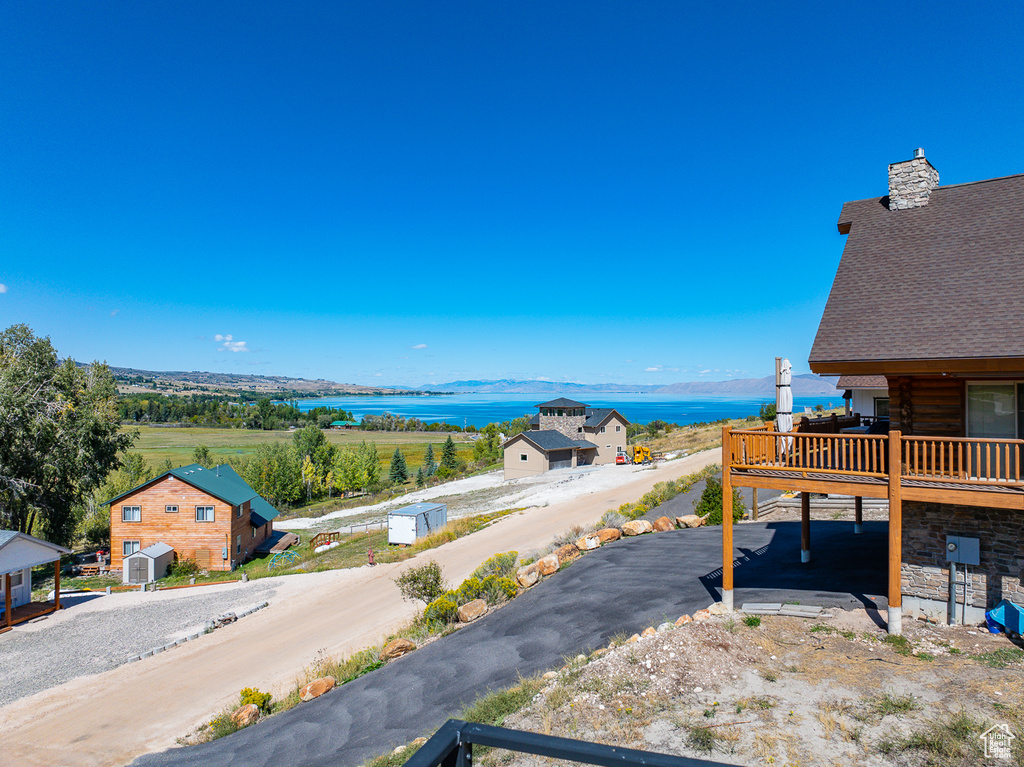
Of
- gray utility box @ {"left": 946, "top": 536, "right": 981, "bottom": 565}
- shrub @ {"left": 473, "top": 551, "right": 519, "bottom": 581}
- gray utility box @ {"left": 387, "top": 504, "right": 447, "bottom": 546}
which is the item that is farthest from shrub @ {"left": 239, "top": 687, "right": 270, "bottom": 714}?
gray utility box @ {"left": 387, "top": 504, "right": 447, "bottom": 546}

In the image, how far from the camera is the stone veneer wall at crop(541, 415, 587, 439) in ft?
180

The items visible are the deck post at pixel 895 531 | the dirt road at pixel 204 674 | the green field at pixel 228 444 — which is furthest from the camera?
the green field at pixel 228 444

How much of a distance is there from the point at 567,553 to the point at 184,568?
76.8 ft

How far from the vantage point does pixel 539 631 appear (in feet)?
41.3

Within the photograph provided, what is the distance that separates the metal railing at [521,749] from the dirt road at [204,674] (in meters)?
13.1

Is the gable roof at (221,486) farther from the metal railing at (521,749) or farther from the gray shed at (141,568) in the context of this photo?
the metal railing at (521,749)

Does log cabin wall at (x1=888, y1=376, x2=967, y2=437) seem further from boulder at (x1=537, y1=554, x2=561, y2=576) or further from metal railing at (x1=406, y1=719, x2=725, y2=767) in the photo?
metal railing at (x1=406, y1=719, x2=725, y2=767)

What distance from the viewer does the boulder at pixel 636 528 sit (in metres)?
19.8

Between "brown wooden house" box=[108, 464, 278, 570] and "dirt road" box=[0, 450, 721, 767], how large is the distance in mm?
10038

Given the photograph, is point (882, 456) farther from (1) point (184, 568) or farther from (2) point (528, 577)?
(1) point (184, 568)

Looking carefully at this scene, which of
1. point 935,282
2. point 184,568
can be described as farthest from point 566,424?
point 935,282

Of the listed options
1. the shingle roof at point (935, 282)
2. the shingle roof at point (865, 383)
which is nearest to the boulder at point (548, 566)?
the shingle roof at point (935, 282)

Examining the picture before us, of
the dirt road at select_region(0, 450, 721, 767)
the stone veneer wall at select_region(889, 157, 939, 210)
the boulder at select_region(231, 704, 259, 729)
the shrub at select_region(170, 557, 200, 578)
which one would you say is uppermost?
the stone veneer wall at select_region(889, 157, 939, 210)

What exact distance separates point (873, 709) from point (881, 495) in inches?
158
